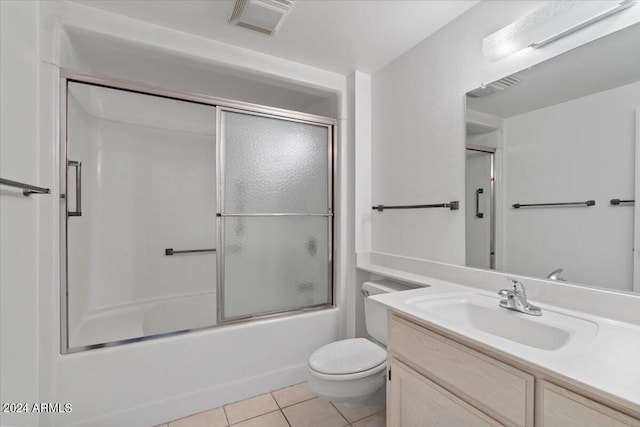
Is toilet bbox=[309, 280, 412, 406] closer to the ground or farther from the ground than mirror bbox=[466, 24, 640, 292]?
closer to the ground

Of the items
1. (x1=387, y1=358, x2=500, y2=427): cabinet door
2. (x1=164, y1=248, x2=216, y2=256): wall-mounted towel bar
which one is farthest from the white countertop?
(x1=164, y1=248, x2=216, y2=256): wall-mounted towel bar

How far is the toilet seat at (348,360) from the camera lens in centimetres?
143

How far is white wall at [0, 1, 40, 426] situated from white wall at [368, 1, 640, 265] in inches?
74.5

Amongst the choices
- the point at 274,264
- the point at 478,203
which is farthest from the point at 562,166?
the point at 274,264

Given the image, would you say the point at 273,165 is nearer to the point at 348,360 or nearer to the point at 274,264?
the point at 274,264

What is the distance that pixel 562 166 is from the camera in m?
1.23

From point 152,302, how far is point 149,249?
506 millimetres

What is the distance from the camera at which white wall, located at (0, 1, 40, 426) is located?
42.2 inches

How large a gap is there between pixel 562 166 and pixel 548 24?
61 centimetres

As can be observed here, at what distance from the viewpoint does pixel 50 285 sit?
1444 millimetres

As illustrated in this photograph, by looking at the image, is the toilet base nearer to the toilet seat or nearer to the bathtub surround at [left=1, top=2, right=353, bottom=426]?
the toilet seat

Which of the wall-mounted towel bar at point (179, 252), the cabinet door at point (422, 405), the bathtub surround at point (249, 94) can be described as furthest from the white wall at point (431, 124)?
the wall-mounted towel bar at point (179, 252)

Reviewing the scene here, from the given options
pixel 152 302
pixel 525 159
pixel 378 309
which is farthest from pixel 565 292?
pixel 152 302

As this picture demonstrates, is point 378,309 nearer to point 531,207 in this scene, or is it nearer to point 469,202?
point 469,202
